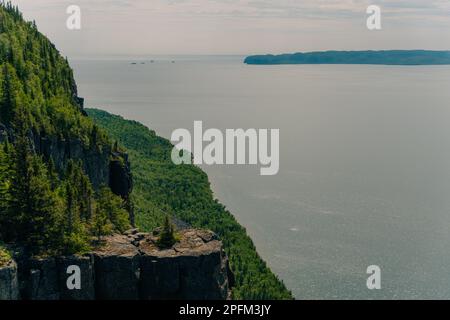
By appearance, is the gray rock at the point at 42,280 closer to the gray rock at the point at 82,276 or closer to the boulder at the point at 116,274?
the gray rock at the point at 82,276

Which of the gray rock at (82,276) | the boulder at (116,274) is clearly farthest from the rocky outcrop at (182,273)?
the gray rock at (82,276)

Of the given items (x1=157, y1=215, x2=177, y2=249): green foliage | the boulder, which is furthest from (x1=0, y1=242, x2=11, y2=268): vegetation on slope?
(x1=157, y1=215, x2=177, y2=249): green foliage

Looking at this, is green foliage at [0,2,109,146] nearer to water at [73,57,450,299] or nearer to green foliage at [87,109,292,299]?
green foliage at [87,109,292,299]

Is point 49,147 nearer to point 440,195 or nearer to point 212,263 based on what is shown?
point 212,263

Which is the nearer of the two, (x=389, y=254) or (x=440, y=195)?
(x=389, y=254)

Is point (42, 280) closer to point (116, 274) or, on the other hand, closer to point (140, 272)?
point (116, 274)

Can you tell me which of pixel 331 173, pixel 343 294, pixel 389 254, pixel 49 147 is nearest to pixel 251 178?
pixel 331 173
